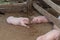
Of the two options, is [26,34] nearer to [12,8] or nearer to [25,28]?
[25,28]

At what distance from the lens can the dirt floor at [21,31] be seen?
2990 mm

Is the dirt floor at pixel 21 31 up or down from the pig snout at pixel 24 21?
down

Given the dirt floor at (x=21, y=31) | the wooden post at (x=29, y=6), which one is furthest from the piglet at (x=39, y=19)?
the wooden post at (x=29, y=6)

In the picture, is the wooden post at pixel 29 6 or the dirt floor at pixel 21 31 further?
the wooden post at pixel 29 6

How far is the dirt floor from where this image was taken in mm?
2990

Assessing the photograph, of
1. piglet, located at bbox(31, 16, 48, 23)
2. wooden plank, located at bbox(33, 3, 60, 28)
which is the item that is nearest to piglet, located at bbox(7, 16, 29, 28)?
piglet, located at bbox(31, 16, 48, 23)

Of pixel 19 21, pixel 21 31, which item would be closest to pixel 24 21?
pixel 19 21

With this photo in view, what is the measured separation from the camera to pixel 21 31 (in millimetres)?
3135

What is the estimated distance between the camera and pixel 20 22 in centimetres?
323

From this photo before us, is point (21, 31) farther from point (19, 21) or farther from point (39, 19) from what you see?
point (39, 19)

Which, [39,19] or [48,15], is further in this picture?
[39,19]

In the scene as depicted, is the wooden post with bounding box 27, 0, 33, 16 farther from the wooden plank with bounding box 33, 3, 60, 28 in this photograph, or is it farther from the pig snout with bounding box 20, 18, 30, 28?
the pig snout with bounding box 20, 18, 30, 28

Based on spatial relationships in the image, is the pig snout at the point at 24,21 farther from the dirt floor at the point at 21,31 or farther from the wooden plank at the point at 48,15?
the wooden plank at the point at 48,15

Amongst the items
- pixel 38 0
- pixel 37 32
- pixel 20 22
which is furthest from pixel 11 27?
pixel 38 0
